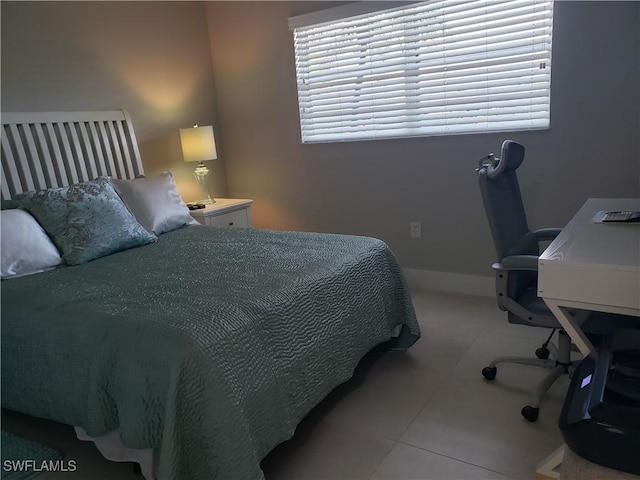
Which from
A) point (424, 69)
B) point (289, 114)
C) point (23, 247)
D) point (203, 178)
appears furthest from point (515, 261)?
point (203, 178)

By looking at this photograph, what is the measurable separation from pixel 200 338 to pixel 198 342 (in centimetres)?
2

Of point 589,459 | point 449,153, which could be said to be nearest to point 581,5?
point 449,153

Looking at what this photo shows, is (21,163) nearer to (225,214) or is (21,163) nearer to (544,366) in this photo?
(225,214)

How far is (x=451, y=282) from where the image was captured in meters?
3.32

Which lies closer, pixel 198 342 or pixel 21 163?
pixel 198 342

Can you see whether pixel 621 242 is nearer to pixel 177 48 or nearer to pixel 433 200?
pixel 433 200

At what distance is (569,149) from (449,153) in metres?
0.70

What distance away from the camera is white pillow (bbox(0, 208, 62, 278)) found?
7.16 feet

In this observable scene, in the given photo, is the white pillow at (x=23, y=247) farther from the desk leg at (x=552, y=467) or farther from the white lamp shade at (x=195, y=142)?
the desk leg at (x=552, y=467)

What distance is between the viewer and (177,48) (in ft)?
12.2

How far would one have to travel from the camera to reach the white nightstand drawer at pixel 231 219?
3371mm

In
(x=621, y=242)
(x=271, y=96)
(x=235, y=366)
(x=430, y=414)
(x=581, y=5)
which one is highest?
(x=581, y=5)

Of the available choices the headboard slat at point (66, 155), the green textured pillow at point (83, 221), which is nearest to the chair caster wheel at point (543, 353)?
the green textured pillow at point (83, 221)

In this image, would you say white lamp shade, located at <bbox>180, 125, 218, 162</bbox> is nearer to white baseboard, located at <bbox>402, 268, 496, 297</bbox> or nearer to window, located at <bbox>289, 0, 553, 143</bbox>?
window, located at <bbox>289, 0, 553, 143</bbox>
